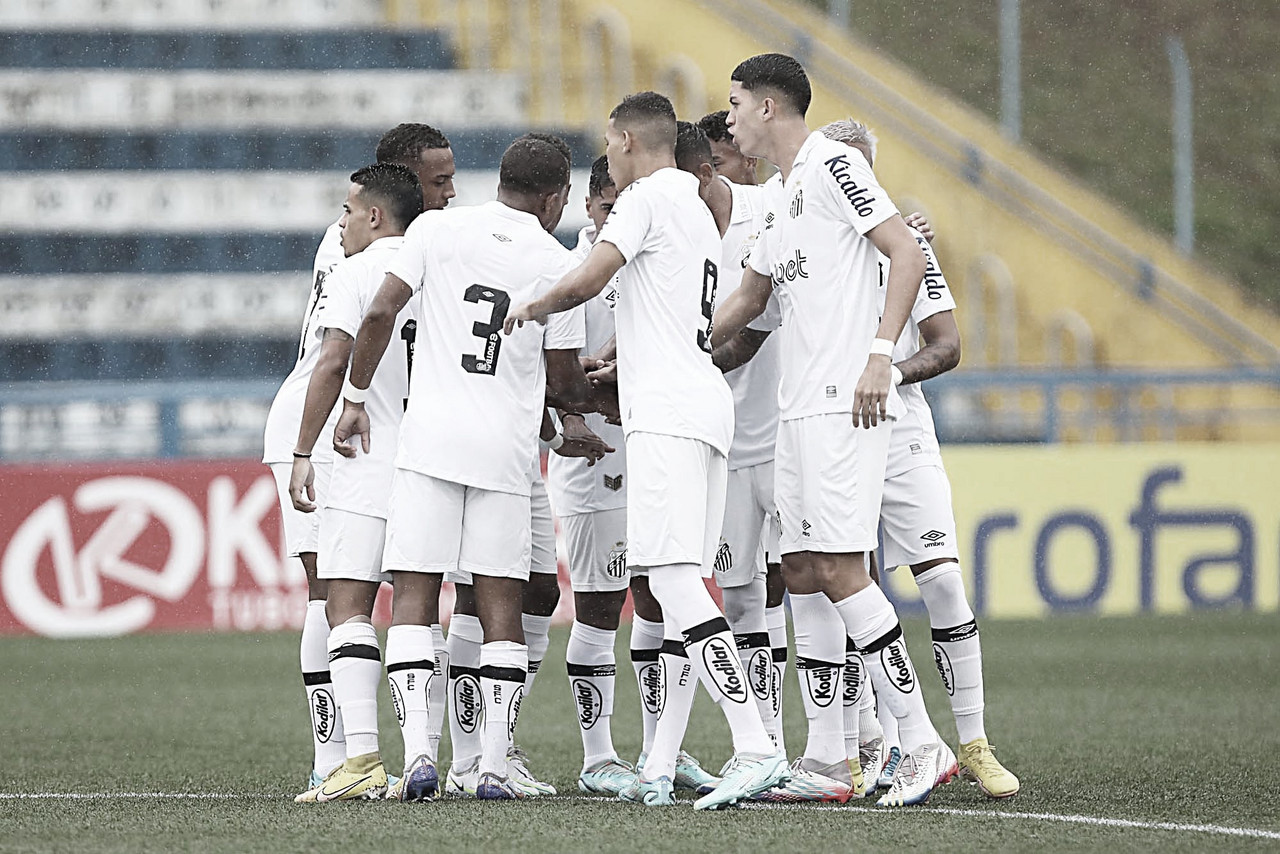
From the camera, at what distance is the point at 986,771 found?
5.54m

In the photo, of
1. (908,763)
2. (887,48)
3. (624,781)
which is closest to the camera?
(908,763)

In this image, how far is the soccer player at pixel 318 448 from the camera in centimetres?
580

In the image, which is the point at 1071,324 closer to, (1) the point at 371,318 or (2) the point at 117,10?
(2) the point at 117,10

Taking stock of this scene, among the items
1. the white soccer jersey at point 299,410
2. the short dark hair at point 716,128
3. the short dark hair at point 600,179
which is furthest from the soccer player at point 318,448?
the short dark hair at point 716,128

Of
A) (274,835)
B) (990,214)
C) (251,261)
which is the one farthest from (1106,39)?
(274,835)

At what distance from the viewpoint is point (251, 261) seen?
17891mm

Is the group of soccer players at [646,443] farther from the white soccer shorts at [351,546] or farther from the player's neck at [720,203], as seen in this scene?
the player's neck at [720,203]

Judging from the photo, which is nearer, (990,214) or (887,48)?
(990,214)

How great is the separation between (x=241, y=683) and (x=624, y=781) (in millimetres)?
4204

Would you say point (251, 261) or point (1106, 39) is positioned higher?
point (1106, 39)

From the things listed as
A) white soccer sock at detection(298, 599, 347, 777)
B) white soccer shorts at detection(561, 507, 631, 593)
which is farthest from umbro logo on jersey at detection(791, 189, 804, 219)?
white soccer sock at detection(298, 599, 347, 777)

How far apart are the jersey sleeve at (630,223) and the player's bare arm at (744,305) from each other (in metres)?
0.54

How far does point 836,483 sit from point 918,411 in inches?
29.6

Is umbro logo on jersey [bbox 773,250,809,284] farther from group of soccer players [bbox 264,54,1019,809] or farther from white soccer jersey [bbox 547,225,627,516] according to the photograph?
white soccer jersey [bbox 547,225,627,516]
